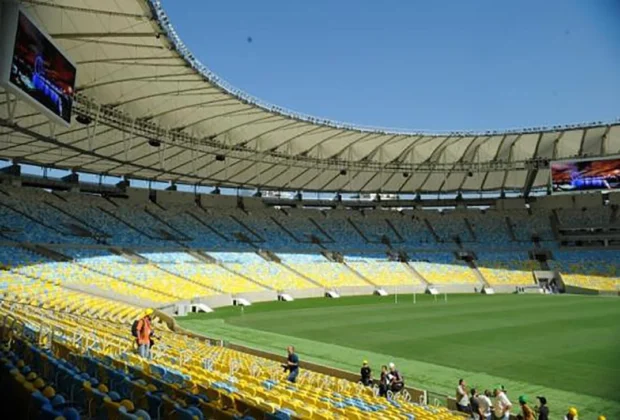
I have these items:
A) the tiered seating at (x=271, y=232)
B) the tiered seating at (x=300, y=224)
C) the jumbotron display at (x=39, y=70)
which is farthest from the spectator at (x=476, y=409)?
the tiered seating at (x=300, y=224)

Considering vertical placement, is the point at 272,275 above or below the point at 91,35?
below

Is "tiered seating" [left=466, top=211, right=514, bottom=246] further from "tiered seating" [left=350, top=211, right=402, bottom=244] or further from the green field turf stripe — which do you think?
the green field turf stripe

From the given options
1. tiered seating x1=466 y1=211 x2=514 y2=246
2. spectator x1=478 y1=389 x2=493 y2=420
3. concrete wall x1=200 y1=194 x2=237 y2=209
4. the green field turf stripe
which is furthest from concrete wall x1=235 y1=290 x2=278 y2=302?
tiered seating x1=466 y1=211 x2=514 y2=246

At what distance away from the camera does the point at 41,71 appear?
16797mm

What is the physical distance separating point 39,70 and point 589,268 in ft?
167

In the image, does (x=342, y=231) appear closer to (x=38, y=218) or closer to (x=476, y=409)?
(x=38, y=218)

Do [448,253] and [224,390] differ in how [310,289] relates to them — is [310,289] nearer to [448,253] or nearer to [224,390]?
[448,253]


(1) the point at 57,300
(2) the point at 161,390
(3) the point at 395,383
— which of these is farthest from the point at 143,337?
(1) the point at 57,300

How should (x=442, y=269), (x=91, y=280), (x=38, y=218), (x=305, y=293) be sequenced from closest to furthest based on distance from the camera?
(x=91, y=280)
(x=38, y=218)
(x=305, y=293)
(x=442, y=269)

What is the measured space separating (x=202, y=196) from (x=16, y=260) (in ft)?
81.6

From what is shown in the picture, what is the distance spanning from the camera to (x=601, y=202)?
56.9 m

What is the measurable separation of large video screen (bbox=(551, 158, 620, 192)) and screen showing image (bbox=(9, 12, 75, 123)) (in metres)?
39.6

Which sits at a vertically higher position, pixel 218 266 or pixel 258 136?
pixel 258 136

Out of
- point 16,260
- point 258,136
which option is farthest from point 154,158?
point 16,260
